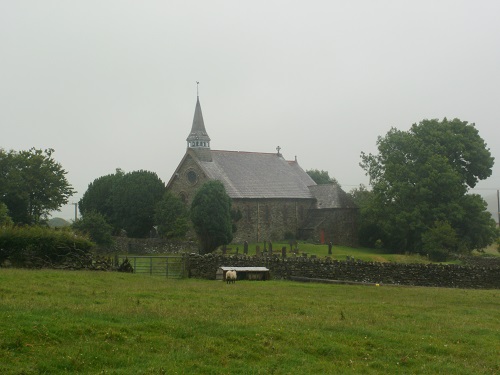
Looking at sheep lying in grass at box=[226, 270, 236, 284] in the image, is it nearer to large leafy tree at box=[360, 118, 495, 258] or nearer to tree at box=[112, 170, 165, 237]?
large leafy tree at box=[360, 118, 495, 258]

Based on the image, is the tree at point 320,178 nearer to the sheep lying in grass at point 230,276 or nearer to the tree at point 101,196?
the tree at point 101,196

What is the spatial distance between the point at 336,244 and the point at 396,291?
163ft

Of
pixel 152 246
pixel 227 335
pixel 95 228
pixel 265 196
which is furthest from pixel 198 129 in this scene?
pixel 227 335

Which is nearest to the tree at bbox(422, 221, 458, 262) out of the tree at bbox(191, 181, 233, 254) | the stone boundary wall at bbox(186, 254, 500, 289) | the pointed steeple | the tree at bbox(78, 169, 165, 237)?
the tree at bbox(191, 181, 233, 254)

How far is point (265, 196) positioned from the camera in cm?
7625

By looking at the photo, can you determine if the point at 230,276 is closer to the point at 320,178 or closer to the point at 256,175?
the point at 256,175

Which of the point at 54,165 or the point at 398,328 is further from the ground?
the point at 54,165

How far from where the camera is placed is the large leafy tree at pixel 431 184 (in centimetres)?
6178

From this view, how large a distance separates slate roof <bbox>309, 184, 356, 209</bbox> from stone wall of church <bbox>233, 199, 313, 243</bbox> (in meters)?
1.68

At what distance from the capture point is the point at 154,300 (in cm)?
1852

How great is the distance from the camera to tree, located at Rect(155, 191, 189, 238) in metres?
67.8

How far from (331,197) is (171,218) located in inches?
824

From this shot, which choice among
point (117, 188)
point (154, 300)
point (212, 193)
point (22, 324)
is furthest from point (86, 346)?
point (117, 188)

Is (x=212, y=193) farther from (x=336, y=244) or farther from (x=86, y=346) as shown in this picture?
(x=86, y=346)
